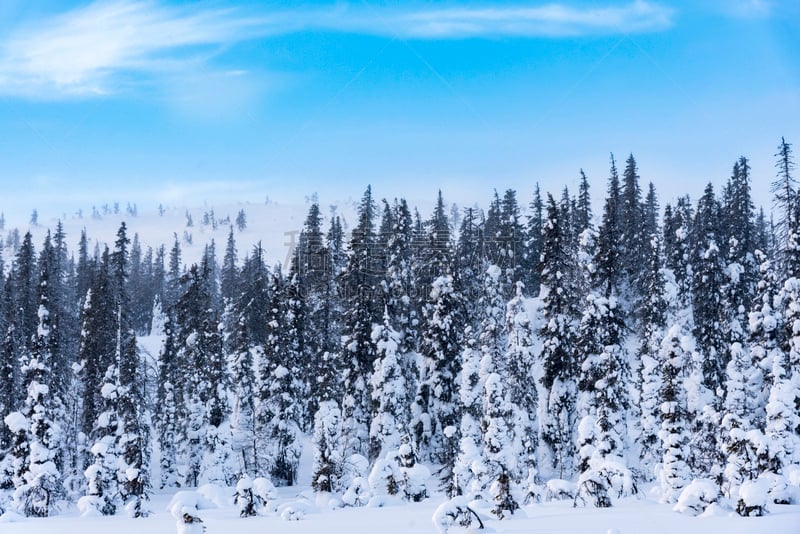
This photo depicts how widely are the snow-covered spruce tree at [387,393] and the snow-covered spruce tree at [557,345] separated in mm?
8264

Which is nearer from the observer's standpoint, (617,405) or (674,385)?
(674,385)

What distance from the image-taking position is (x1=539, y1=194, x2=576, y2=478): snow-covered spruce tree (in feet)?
109

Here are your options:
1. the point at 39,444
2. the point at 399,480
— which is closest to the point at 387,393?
the point at 399,480

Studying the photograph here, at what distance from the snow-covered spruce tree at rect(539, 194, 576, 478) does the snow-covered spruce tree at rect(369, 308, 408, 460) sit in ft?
27.1

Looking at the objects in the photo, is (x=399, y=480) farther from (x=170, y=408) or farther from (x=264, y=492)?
(x=170, y=408)

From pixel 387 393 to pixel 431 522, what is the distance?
76.4 ft

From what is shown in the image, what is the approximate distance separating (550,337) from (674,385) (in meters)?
13.3

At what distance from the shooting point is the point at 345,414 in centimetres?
3700

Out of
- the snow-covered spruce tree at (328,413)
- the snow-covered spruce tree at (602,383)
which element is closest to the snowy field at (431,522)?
the snow-covered spruce tree at (602,383)

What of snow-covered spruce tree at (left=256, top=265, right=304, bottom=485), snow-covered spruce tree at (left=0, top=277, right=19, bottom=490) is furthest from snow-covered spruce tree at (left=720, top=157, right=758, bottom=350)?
snow-covered spruce tree at (left=0, top=277, right=19, bottom=490)

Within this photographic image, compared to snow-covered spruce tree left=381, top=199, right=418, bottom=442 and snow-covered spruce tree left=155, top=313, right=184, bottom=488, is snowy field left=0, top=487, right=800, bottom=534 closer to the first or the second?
snow-covered spruce tree left=381, top=199, right=418, bottom=442

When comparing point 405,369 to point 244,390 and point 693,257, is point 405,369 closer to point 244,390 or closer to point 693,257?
point 244,390

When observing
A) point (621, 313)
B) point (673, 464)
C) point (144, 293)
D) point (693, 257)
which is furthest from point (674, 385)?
point (144, 293)

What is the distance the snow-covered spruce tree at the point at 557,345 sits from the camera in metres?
33.2
